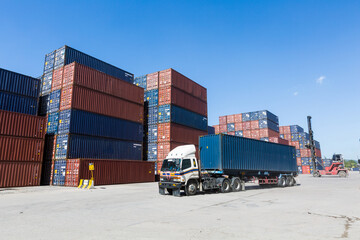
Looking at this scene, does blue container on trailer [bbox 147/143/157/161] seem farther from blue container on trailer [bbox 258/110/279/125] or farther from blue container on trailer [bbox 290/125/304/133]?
blue container on trailer [bbox 290/125/304/133]

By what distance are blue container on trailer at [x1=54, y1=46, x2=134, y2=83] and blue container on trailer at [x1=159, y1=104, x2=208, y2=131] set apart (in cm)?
754

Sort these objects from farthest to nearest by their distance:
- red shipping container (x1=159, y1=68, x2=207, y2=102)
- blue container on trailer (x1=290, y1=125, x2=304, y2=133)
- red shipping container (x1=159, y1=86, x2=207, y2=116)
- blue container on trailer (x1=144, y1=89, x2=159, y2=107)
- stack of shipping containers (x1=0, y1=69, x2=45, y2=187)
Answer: blue container on trailer (x1=290, y1=125, x2=304, y2=133), blue container on trailer (x1=144, y1=89, x2=159, y2=107), red shipping container (x1=159, y1=68, x2=207, y2=102), red shipping container (x1=159, y1=86, x2=207, y2=116), stack of shipping containers (x1=0, y1=69, x2=45, y2=187)

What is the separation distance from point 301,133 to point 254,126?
71.0 feet

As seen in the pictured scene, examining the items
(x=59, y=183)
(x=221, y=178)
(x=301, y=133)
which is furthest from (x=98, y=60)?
(x=301, y=133)

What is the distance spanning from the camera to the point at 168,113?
31125 mm

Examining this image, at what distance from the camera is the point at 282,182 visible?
2364 centimetres

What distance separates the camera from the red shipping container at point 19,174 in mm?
20233

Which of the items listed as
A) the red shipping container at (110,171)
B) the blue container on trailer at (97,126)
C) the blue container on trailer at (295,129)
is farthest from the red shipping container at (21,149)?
the blue container on trailer at (295,129)

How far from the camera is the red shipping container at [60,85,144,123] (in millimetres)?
24141

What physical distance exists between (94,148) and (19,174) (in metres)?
6.73

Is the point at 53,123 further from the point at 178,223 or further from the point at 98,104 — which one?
the point at 178,223

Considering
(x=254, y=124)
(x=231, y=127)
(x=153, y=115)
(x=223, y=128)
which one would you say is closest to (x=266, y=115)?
(x=254, y=124)

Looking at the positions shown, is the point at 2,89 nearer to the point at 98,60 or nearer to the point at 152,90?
the point at 98,60

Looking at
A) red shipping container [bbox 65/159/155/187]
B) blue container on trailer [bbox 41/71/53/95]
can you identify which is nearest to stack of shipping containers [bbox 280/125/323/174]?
red shipping container [bbox 65/159/155/187]
